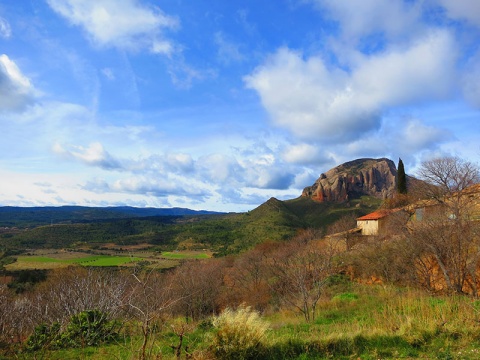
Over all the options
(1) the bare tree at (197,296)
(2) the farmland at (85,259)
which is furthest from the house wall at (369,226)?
(2) the farmland at (85,259)

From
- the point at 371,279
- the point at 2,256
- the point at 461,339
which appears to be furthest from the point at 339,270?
the point at 2,256

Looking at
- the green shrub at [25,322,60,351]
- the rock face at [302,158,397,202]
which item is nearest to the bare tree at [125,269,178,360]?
the green shrub at [25,322,60,351]

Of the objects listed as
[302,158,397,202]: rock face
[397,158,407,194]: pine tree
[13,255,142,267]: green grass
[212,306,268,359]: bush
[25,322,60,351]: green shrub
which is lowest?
[13,255,142,267]: green grass

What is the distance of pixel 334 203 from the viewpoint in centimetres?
11362

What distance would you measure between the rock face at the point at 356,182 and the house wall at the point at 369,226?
63.3 m

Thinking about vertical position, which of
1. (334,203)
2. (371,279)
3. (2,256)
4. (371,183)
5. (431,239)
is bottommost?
(2,256)

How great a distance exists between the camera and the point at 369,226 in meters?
45.5

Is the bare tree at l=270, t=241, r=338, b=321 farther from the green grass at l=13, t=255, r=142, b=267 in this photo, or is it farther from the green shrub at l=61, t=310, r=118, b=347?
the green grass at l=13, t=255, r=142, b=267

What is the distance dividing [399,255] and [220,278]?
22582 mm

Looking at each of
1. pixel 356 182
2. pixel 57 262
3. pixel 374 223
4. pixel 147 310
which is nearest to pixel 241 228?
pixel 57 262

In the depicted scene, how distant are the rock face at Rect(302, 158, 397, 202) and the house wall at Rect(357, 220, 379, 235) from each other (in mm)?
63291

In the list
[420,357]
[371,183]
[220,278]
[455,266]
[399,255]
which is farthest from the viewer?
[371,183]

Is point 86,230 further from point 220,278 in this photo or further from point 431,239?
point 431,239

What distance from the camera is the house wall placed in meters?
43.9
